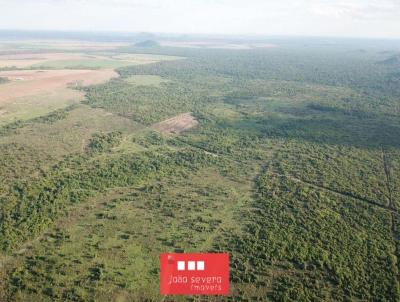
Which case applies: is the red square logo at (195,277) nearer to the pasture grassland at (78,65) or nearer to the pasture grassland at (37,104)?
the pasture grassland at (37,104)

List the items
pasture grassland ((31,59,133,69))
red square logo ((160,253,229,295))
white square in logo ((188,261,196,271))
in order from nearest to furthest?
red square logo ((160,253,229,295)) → white square in logo ((188,261,196,271)) → pasture grassland ((31,59,133,69))

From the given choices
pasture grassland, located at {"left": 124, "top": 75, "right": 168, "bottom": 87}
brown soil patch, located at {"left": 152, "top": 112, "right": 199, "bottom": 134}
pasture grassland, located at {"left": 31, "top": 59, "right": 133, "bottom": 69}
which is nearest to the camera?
brown soil patch, located at {"left": 152, "top": 112, "right": 199, "bottom": 134}

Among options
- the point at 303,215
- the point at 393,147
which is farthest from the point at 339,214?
the point at 393,147

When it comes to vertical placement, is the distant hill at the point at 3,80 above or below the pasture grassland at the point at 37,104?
above

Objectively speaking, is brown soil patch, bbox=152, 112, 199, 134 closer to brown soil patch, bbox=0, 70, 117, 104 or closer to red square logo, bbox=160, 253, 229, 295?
red square logo, bbox=160, 253, 229, 295

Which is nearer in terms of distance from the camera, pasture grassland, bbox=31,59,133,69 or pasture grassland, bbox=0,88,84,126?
pasture grassland, bbox=0,88,84,126

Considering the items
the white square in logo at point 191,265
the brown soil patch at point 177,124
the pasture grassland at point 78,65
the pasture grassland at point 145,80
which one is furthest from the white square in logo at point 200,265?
the pasture grassland at point 78,65

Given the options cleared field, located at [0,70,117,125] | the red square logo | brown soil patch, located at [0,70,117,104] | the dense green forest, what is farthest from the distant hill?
the red square logo

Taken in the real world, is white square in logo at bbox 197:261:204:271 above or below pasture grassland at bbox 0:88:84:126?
below
